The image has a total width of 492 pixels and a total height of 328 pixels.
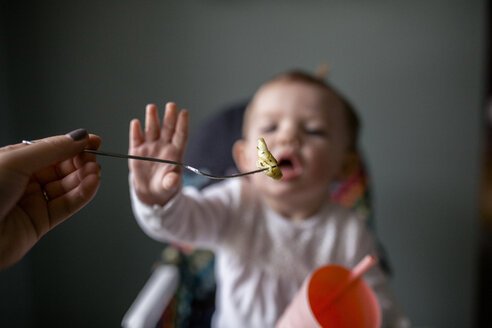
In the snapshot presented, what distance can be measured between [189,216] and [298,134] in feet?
0.93

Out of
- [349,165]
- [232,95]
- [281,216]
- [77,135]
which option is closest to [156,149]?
[77,135]

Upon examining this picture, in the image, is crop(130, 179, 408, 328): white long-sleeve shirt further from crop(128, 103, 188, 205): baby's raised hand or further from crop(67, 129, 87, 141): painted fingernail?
crop(67, 129, 87, 141): painted fingernail

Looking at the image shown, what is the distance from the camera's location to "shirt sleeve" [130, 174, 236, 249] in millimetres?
627

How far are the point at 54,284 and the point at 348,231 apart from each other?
1.15m

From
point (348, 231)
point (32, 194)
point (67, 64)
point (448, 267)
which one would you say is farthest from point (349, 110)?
point (448, 267)

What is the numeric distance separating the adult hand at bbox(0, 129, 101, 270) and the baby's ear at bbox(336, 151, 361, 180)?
2.08 feet

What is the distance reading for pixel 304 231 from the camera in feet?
2.86

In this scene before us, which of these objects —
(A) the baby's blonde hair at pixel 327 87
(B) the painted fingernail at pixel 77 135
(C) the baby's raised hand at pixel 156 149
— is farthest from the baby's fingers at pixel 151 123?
(A) the baby's blonde hair at pixel 327 87

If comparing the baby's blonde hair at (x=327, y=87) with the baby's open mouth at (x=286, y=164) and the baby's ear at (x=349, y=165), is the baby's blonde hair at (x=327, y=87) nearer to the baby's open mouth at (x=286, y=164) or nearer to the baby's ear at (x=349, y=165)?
the baby's ear at (x=349, y=165)

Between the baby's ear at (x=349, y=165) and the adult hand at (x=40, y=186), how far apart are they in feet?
2.08

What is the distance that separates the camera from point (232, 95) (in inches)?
54.6

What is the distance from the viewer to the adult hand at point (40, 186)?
0.42 metres

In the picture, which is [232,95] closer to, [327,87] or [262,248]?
[327,87]

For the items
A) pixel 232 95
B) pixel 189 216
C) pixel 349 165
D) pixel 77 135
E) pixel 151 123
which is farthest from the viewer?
pixel 232 95
